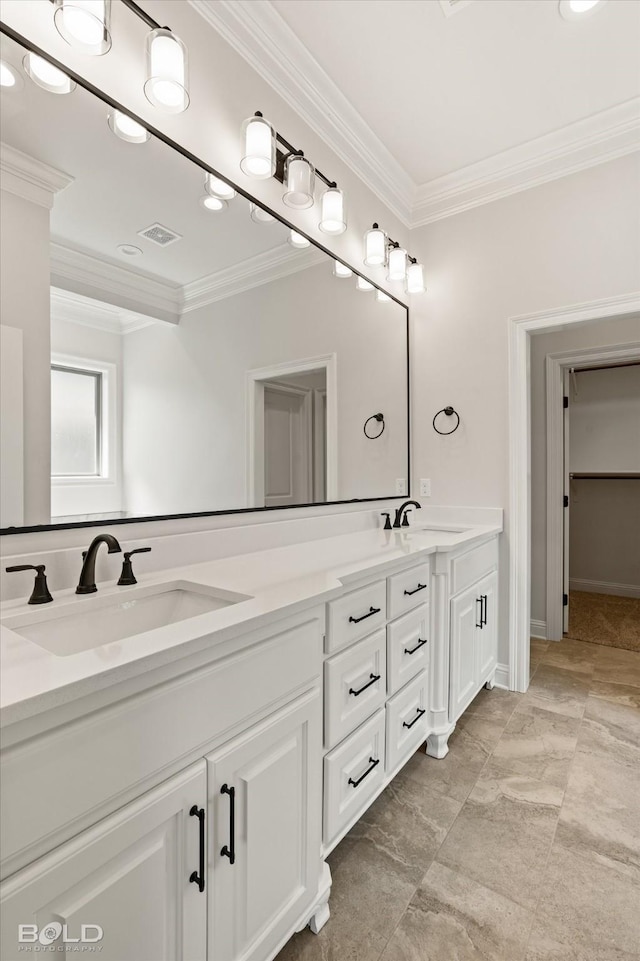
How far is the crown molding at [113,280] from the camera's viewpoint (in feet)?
4.05

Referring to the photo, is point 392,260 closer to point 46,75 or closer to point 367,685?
point 46,75

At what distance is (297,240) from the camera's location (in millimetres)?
1962

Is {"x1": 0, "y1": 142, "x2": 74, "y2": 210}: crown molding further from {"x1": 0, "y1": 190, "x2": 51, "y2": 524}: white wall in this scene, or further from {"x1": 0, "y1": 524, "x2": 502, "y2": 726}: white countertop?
{"x1": 0, "y1": 524, "x2": 502, "y2": 726}: white countertop

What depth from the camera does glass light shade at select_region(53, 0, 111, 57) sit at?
1.14 metres

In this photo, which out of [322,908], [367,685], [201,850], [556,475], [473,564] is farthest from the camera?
[556,475]

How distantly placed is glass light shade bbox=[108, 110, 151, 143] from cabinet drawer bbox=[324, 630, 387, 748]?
159cm

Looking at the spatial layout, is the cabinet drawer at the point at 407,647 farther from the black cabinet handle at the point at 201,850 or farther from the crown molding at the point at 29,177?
the crown molding at the point at 29,177

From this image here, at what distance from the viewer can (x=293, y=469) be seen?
2006mm

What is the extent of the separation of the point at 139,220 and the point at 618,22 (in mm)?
1957

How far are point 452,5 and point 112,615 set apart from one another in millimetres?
2357

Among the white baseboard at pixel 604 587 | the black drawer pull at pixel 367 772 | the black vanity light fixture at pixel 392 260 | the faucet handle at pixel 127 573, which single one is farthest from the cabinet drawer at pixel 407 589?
the white baseboard at pixel 604 587

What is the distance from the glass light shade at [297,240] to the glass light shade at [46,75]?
891 millimetres

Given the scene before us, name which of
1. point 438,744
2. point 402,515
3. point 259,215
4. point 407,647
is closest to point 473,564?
point 402,515

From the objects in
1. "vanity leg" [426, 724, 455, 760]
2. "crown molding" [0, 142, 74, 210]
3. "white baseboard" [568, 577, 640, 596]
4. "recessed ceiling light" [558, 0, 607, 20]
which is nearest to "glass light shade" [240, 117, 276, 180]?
"crown molding" [0, 142, 74, 210]
